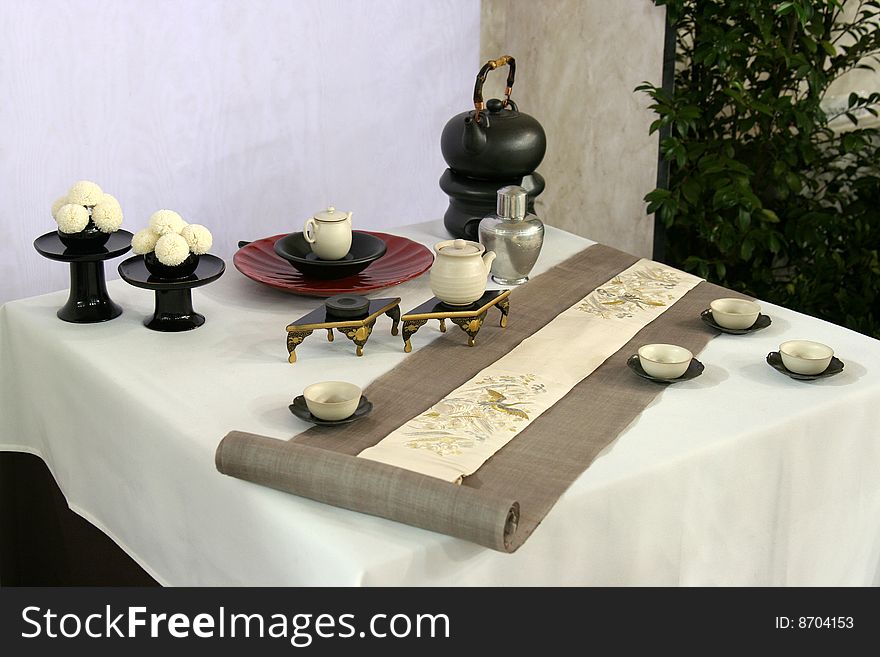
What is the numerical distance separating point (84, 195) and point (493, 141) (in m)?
0.79

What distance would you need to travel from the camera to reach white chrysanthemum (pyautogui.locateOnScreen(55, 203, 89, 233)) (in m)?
1.68

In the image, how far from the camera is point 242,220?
2988 millimetres

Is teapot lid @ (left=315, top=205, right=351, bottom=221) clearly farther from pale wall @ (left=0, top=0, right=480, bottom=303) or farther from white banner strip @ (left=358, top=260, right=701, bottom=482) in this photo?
pale wall @ (left=0, top=0, right=480, bottom=303)

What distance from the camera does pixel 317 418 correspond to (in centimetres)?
134

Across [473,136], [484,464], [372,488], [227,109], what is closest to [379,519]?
[372,488]

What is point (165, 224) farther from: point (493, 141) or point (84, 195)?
point (493, 141)

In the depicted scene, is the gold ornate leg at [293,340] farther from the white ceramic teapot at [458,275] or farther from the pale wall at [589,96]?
the pale wall at [589,96]

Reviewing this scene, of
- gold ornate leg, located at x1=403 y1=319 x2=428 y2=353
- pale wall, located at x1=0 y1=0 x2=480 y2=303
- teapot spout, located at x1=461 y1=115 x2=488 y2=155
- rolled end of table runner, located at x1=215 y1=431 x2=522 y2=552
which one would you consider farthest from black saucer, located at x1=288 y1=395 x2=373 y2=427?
pale wall, located at x1=0 y1=0 x2=480 y2=303

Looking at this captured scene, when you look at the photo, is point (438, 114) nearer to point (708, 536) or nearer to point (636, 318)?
point (636, 318)

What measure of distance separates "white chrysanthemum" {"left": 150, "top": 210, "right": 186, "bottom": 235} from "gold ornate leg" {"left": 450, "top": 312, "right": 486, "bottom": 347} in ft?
1.53

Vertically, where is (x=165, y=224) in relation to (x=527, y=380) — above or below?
above

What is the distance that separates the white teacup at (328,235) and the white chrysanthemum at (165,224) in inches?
10.1

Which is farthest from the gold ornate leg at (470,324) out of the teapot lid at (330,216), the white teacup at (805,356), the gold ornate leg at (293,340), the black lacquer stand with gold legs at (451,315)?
the white teacup at (805,356)
